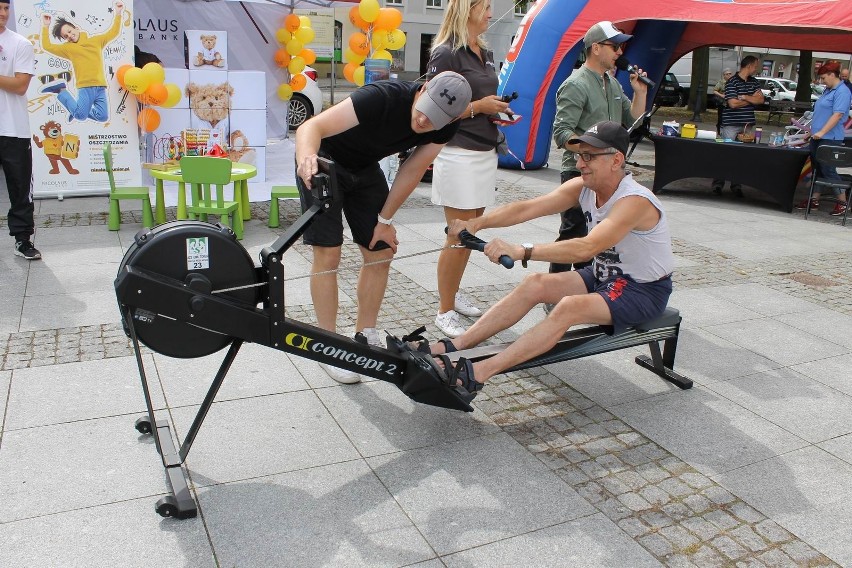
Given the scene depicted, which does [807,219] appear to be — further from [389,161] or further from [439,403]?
[439,403]

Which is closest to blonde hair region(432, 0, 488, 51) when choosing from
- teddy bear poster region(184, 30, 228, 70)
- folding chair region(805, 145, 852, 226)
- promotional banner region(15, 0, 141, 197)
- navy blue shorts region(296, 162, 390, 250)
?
navy blue shorts region(296, 162, 390, 250)

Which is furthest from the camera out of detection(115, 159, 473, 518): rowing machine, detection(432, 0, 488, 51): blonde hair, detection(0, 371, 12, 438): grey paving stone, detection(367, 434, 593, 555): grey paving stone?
detection(432, 0, 488, 51): blonde hair

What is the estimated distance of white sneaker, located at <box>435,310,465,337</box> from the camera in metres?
4.84

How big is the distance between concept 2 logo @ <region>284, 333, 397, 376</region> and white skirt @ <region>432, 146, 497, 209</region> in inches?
65.4

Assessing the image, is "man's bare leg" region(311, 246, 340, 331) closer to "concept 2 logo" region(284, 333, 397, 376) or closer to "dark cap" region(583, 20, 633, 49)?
"concept 2 logo" region(284, 333, 397, 376)

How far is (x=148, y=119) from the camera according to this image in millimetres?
8375

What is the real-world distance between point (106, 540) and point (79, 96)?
6.48m

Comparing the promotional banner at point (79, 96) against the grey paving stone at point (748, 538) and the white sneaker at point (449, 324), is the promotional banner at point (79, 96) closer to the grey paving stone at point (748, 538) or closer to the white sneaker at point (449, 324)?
the white sneaker at point (449, 324)

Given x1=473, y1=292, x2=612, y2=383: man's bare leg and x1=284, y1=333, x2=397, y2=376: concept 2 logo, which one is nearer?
x1=284, y1=333, x2=397, y2=376: concept 2 logo

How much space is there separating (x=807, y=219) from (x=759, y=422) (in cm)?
659

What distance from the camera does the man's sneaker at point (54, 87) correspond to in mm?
7863

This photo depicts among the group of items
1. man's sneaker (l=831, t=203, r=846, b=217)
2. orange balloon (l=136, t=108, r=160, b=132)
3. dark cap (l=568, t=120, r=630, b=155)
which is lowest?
man's sneaker (l=831, t=203, r=846, b=217)

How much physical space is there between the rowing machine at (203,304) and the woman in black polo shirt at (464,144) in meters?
1.59

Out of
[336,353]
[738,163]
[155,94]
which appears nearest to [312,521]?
[336,353]
